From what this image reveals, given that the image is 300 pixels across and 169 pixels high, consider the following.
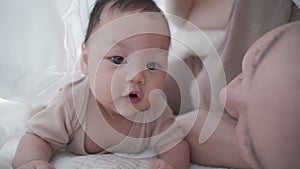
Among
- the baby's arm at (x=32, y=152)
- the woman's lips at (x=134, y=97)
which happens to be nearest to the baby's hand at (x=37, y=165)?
the baby's arm at (x=32, y=152)

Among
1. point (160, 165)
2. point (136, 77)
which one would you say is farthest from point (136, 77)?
point (160, 165)

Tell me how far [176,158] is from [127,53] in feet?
0.47

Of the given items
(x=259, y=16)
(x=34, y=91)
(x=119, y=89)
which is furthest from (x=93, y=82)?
(x=259, y=16)

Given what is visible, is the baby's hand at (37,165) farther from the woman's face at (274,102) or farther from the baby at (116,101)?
the woman's face at (274,102)

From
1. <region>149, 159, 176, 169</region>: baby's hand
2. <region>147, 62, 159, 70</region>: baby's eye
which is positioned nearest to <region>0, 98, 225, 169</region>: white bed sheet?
<region>149, 159, 176, 169</region>: baby's hand

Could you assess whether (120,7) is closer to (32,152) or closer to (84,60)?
(84,60)

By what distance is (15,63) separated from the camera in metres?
0.63

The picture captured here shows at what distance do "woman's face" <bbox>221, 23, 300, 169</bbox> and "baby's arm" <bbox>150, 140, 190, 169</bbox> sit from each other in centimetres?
10

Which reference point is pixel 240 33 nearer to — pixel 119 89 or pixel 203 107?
pixel 203 107

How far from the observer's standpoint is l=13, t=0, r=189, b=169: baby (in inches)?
19.0

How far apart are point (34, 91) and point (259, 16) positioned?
0.34 meters

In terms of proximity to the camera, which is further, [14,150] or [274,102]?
[14,150]

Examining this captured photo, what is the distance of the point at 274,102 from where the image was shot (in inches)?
15.6

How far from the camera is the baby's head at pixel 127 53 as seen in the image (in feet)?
1.57
